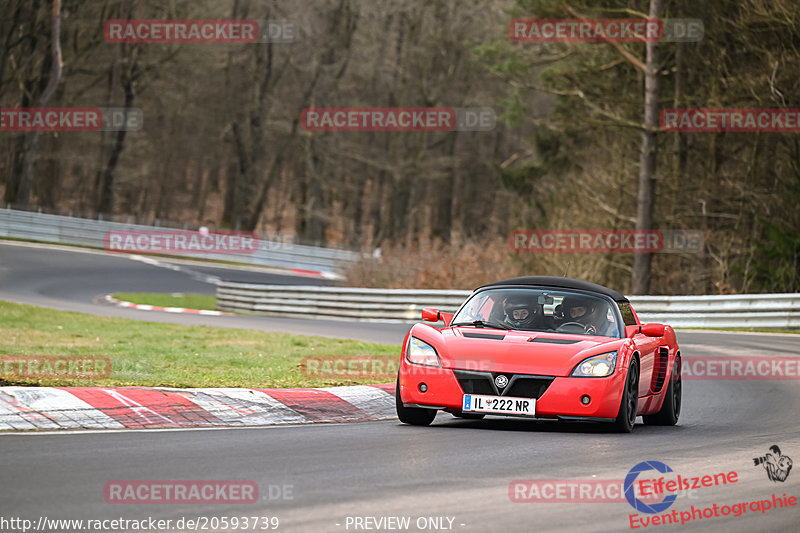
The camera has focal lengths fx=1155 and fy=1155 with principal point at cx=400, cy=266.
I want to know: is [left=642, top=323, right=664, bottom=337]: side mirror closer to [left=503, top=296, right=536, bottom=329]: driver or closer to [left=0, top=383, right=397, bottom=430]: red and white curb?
[left=503, top=296, right=536, bottom=329]: driver

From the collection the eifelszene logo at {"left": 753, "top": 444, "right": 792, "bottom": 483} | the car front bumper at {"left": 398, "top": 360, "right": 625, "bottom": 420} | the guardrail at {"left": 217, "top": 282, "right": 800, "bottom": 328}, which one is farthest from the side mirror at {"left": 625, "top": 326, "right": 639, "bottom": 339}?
the guardrail at {"left": 217, "top": 282, "right": 800, "bottom": 328}

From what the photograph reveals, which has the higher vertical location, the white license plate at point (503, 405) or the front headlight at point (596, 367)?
the front headlight at point (596, 367)

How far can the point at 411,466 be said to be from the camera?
7590 millimetres

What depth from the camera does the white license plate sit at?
31.1ft

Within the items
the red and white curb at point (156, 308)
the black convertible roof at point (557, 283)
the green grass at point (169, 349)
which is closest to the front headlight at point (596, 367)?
the black convertible roof at point (557, 283)

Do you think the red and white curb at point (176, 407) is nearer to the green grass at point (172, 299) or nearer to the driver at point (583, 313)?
the driver at point (583, 313)

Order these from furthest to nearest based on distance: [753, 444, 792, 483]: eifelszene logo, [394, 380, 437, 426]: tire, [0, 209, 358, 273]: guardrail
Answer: [0, 209, 358, 273]: guardrail < [394, 380, 437, 426]: tire < [753, 444, 792, 483]: eifelszene logo

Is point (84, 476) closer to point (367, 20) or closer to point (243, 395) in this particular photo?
point (243, 395)

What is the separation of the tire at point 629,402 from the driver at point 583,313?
555 mm

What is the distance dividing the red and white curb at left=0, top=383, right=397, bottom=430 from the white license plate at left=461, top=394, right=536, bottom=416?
162cm

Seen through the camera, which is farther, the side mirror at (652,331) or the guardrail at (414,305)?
the guardrail at (414,305)

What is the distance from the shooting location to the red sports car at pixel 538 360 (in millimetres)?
9516

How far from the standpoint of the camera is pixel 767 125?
31.9 meters

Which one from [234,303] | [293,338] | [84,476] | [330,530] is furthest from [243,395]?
[234,303]
